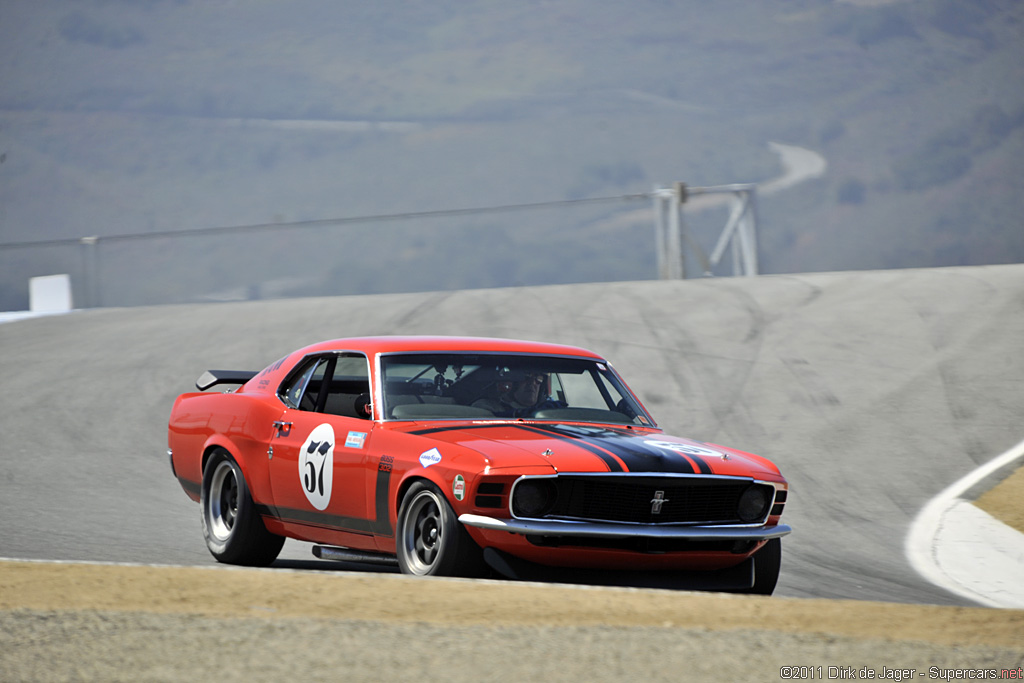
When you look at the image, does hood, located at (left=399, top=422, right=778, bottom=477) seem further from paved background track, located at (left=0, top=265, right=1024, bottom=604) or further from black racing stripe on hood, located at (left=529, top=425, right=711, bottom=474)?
paved background track, located at (left=0, top=265, right=1024, bottom=604)

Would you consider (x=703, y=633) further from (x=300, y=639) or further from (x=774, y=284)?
(x=774, y=284)

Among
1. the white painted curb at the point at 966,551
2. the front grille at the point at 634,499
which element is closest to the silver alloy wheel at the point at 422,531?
the front grille at the point at 634,499

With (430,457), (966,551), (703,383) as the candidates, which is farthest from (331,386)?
(703,383)

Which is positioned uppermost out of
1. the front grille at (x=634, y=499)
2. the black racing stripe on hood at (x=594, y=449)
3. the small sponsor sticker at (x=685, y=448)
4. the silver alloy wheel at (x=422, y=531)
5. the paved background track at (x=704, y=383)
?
the black racing stripe on hood at (x=594, y=449)

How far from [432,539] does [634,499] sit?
3.05ft

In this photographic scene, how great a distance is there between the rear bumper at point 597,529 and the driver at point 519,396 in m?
1.12

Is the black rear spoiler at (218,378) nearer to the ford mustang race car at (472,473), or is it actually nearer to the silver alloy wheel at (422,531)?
the ford mustang race car at (472,473)

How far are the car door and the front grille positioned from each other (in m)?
1.12

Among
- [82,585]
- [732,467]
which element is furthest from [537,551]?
[82,585]

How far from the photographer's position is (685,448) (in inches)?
231

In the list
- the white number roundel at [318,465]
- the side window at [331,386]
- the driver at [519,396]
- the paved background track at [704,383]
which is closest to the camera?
the white number roundel at [318,465]

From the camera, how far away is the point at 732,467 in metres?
5.69

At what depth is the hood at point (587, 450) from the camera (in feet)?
17.6

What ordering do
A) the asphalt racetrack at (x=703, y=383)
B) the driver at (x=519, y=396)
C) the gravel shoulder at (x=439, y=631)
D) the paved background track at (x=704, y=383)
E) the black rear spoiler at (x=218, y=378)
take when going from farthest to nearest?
the paved background track at (x=704, y=383) → the asphalt racetrack at (x=703, y=383) → the black rear spoiler at (x=218, y=378) → the driver at (x=519, y=396) → the gravel shoulder at (x=439, y=631)
